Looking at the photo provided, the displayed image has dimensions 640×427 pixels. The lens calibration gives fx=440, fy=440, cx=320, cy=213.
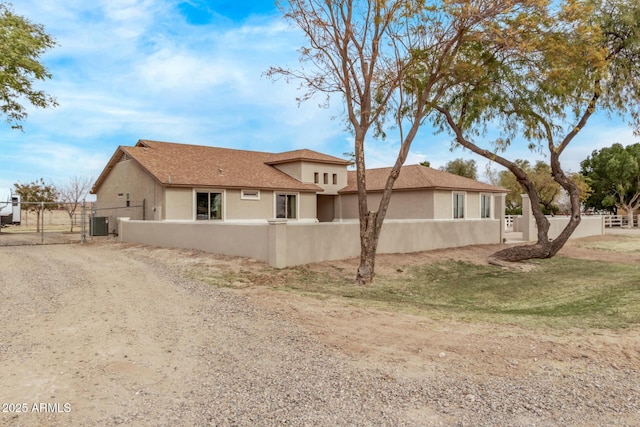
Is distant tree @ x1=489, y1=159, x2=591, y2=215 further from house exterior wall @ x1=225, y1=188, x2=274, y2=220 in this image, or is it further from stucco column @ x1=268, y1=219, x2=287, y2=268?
stucco column @ x1=268, y1=219, x2=287, y2=268

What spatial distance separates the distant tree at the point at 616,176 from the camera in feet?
153

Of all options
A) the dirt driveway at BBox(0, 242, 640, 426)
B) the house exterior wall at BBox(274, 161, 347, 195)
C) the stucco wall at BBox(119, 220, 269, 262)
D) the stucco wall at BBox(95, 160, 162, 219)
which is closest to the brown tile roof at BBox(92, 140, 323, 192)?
the house exterior wall at BBox(274, 161, 347, 195)

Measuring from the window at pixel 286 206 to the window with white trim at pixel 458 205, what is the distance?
9384 mm

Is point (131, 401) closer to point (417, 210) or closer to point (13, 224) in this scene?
point (417, 210)

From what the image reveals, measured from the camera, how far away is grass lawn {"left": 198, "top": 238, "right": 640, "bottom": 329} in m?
8.64

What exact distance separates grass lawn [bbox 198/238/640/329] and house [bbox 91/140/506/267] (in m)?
1.90

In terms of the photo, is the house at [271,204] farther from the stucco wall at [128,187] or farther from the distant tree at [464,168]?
A: the distant tree at [464,168]

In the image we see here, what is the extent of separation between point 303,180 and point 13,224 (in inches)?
985

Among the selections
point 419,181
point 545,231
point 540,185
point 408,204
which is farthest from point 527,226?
point 540,185

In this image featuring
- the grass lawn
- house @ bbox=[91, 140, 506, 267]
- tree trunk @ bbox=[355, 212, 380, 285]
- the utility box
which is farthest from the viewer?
the utility box

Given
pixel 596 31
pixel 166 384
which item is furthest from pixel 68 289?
pixel 596 31

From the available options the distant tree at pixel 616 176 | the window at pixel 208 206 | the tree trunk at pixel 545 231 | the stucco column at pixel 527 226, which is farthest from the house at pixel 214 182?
the distant tree at pixel 616 176

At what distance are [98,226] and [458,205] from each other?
20100mm

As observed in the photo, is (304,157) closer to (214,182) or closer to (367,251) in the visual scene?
(214,182)
